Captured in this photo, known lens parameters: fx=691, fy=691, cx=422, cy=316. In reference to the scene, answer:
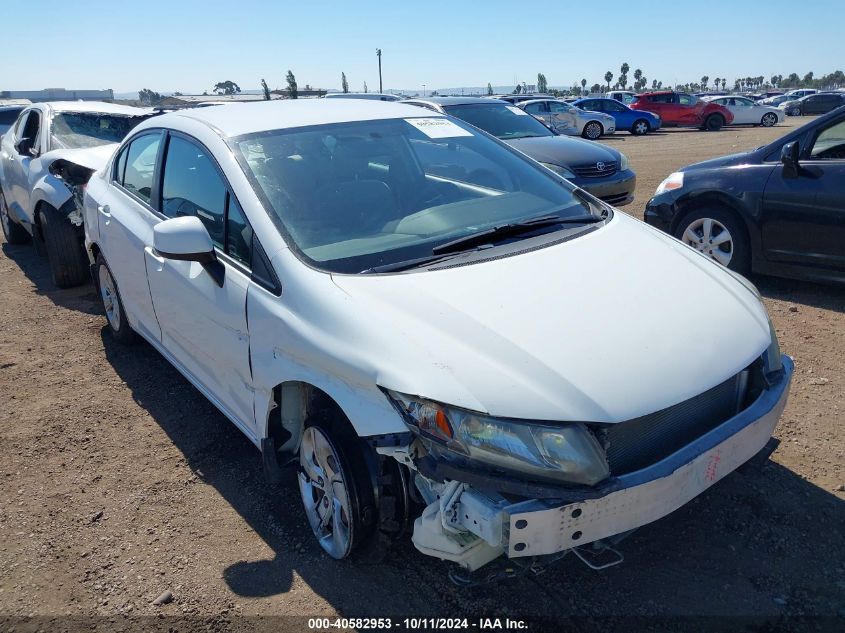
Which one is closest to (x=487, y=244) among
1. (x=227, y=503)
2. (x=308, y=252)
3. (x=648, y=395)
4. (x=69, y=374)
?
(x=308, y=252)

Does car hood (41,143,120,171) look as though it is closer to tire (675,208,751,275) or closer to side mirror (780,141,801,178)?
tire (675,208,751,275)

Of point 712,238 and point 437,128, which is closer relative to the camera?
point 437,128

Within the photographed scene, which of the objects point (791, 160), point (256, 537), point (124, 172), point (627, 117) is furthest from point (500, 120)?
point (627, 117)

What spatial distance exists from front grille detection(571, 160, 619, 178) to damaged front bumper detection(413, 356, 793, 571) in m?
6.49

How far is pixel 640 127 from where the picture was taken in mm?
25891

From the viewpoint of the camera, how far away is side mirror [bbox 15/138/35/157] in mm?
7198

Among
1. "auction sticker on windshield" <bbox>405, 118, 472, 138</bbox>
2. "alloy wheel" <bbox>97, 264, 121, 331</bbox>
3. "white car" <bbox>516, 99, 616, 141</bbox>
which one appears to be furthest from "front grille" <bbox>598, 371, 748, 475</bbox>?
"white car" <bbox>516, 99, 616, 141</bbox>

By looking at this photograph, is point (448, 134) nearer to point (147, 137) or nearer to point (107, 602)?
point (147, 137)

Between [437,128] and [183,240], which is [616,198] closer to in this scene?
[437,128]

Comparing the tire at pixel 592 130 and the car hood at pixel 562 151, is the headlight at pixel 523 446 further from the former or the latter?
the tire at pixel 592 130

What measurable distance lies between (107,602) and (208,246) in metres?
1.46

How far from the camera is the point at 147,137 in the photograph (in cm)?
422

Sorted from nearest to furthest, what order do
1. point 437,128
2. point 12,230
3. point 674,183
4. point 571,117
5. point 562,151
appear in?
point 437,128 → point 674,183 → point 12,230 → point 562,151 → point 571,117

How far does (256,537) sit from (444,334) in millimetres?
1399
